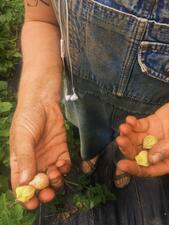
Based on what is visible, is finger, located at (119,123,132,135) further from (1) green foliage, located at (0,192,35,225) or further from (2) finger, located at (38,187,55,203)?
(1) green foliage, located at (0,192,35,225)

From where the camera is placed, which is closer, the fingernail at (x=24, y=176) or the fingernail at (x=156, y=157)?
the fingernail at (x=24, y=176)

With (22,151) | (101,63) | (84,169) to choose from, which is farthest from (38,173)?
(84,169)

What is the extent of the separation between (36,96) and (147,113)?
56cm

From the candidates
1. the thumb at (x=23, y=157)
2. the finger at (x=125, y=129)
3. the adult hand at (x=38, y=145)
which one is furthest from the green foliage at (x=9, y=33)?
the finger at (x=125, y=129)

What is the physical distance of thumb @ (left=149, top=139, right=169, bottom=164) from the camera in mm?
1584

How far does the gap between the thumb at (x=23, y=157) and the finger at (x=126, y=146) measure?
0.33m

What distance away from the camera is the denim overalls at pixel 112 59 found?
1.39 m

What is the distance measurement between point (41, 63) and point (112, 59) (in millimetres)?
373

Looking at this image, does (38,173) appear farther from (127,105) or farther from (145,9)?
(145,9)

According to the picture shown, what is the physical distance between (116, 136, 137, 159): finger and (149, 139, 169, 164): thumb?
83 mm

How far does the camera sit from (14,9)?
3924 mm

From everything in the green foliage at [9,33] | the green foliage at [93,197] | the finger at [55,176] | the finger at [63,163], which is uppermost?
the finger at [63,163]

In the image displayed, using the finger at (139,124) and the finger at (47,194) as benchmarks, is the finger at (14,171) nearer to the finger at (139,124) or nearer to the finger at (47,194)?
the finger at (47,194)

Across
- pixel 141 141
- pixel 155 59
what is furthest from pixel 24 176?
pixel 155 59
